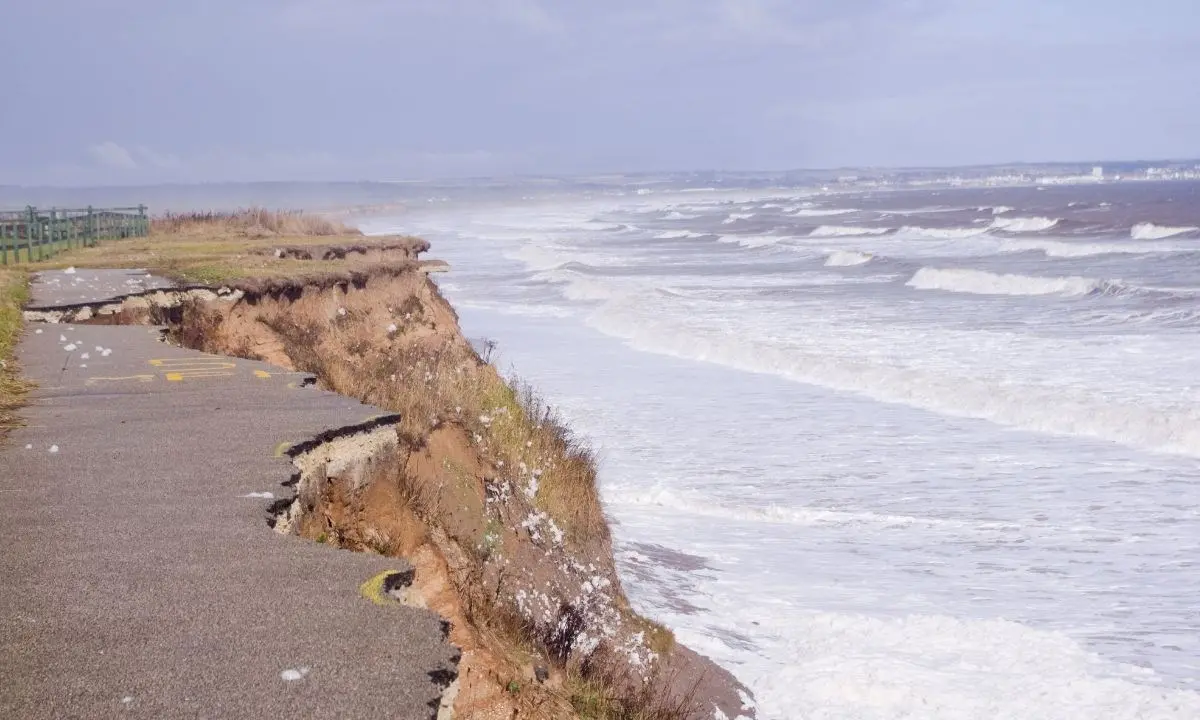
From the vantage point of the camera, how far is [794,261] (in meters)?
52.6


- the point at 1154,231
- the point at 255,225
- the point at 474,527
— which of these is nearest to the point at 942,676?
the point at 474,527

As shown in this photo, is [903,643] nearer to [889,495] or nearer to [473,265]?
[889,495]

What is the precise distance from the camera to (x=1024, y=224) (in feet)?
253

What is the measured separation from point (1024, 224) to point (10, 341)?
234 ft

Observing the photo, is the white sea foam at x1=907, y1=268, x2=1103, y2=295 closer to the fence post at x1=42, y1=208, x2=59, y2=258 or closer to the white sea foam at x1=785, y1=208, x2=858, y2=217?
the fence post at x1=42, y1=208, x2=59, y2=258

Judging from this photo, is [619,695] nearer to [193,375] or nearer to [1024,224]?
[193,375]

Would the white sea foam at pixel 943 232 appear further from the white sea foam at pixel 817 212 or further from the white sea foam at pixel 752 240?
the white sea foam at pixel 817 212

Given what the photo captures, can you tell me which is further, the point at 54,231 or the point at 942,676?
the point at 54,231

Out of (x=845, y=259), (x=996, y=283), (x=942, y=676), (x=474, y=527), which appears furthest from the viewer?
(x=845, y=259)

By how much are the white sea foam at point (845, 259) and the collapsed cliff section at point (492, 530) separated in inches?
1378

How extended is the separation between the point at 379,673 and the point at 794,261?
48591 mm

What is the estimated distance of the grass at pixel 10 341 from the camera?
10.0 metres

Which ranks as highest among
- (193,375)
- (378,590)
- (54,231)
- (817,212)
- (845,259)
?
(54,231)

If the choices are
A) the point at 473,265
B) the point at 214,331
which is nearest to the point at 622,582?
the point at 214,331
